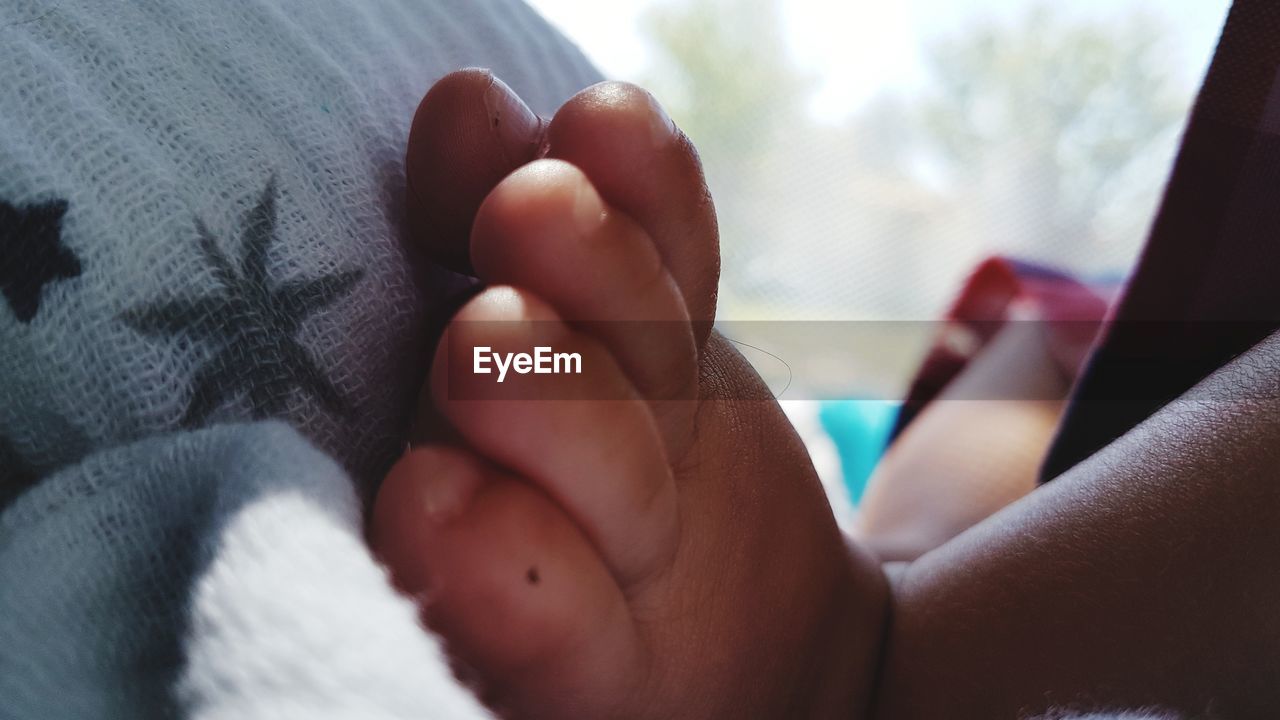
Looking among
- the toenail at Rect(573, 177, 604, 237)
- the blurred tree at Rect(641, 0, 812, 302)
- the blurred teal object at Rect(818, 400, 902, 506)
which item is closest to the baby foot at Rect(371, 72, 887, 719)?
the toenail at Rect(573, 177, 604, 237)

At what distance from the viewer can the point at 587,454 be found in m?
0.22

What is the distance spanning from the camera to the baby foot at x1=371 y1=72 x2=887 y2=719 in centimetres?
21

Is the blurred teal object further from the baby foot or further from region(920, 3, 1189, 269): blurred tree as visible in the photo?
the baby foot

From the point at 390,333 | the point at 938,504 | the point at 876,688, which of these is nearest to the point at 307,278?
the point at 390,333

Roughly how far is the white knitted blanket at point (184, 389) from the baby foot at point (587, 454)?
0.02 metres

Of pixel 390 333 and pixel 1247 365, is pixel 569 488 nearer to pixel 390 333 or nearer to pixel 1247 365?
pixel 390 333

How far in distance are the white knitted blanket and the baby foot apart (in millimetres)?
21

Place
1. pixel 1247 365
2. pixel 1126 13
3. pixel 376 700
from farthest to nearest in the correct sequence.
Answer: pixel 1126 13, pixel 1247 365, pixel 376 700

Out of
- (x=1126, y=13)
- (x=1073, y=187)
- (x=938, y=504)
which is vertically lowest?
(x=938, y=504)

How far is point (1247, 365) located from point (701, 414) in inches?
8.1

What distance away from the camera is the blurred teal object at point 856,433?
775mm

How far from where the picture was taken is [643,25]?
2.12ft
